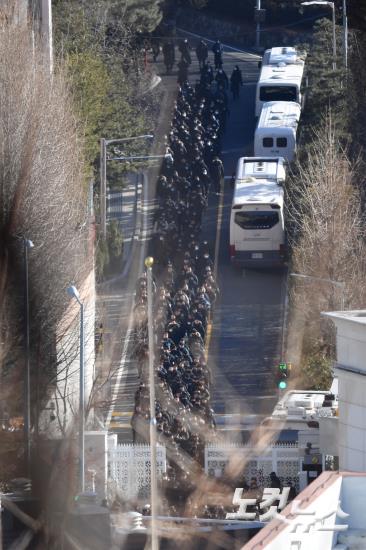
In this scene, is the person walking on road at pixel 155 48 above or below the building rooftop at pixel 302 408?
above

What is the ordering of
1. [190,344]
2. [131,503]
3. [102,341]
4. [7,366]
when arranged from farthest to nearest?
[102,341] → [190,344] → [7,366] → [131,503]

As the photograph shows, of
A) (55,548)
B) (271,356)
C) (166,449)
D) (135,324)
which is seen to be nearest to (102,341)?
(135,324)

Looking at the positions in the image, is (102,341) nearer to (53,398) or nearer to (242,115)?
(53,398)

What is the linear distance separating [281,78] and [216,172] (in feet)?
27.5

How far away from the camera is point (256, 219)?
167 feet

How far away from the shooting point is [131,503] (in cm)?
3225

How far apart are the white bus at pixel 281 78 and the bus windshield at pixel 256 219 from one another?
1317 cm

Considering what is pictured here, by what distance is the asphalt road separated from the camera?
42781 millimetres

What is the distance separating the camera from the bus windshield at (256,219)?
50875 millimetres

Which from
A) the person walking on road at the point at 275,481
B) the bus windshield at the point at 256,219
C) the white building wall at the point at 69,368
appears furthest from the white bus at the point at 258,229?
the person walking on road at the point at 275,481

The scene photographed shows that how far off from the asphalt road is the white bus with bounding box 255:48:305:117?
6.13 m

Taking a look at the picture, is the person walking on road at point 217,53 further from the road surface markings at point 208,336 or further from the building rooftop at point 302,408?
the building rooftop at point 302,408

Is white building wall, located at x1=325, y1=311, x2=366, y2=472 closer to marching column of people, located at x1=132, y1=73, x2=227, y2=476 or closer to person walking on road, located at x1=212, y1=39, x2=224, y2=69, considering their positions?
marching column of people, located at x1=132, y1=73, x2=227, y2=476

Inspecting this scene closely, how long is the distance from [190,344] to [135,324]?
9.00ft
